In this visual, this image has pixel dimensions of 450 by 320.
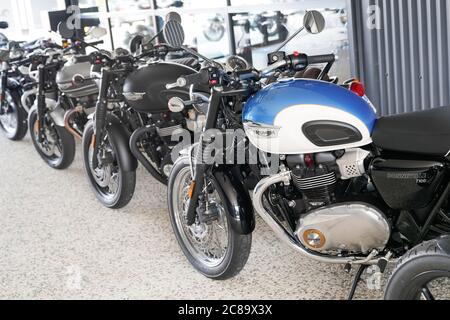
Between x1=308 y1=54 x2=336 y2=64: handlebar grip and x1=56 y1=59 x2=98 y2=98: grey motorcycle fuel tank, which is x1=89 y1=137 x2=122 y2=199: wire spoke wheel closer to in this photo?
x1=56 y1=59 x2=98 y2=98: grey motorcycle fuel tank

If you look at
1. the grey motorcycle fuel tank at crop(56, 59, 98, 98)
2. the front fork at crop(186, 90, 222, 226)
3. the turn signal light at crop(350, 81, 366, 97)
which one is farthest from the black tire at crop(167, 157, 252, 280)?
the grey motorcycle fuel tank at crop(56, 59, 98, 98)

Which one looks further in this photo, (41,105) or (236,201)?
(41,105)

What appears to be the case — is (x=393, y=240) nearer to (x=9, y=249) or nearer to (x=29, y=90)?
(x=9, y=249)

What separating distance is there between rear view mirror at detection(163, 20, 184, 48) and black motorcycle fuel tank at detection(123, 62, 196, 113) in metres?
0.59

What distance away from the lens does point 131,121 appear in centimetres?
329

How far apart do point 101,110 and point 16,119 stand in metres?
2.38

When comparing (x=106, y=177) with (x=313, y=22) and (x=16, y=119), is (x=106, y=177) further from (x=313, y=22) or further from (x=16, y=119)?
(x=16, y=119)

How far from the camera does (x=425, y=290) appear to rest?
171cm

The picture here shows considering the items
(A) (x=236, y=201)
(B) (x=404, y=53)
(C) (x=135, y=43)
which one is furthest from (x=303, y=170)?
(C) (x=135, y=43)

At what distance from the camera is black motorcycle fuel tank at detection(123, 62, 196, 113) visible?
2.97 meters

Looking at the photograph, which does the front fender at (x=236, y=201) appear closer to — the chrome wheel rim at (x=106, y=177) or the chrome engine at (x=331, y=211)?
the chrome engine at (x=331, y=211)

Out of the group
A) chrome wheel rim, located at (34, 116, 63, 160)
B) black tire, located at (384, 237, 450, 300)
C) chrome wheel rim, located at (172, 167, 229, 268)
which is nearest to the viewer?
black tire, located at (384, 237, 450, 300)
